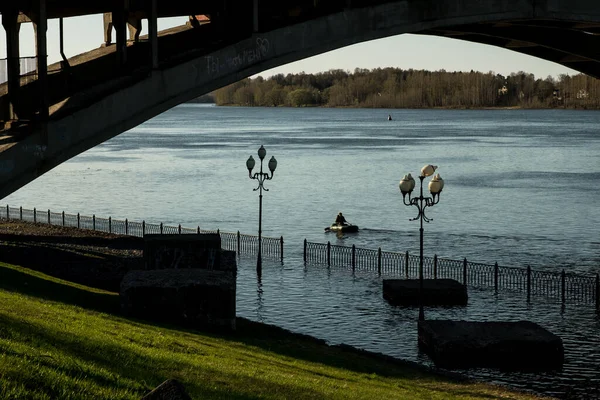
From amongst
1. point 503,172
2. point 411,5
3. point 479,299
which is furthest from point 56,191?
point 411,5

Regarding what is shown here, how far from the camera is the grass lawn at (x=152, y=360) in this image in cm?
1043

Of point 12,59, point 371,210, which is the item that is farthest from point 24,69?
point 371,210

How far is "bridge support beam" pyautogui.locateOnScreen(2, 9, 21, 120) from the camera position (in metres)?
19.6

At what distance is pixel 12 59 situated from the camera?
773 inches

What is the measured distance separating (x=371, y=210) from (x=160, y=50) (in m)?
51.8

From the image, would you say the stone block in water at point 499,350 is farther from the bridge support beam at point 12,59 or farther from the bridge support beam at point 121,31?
the bridge support beam at point 12,59

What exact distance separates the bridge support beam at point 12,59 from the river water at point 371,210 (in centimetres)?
1150

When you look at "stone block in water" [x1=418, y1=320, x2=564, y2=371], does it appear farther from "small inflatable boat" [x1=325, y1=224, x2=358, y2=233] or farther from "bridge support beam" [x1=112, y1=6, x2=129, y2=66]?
"small inflatable boat" [x1=325, y1=224, x2=358, y2=233]

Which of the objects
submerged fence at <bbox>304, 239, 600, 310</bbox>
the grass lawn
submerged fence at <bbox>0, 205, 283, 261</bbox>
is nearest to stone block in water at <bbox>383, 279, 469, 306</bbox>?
submerged fence at <bbox>304, 239, 600, 310</bbox>

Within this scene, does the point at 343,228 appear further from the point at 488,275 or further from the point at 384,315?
the point at 384,315

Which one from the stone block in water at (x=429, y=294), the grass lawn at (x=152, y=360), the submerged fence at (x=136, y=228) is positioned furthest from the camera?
the submerged fence at (x=136, y=228)

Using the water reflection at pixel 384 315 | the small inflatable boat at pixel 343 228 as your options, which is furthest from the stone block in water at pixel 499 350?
the small inflatable boat at pixel 343 228

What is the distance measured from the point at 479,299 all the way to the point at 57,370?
25138mm

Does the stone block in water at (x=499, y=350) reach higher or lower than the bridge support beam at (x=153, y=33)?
lower
